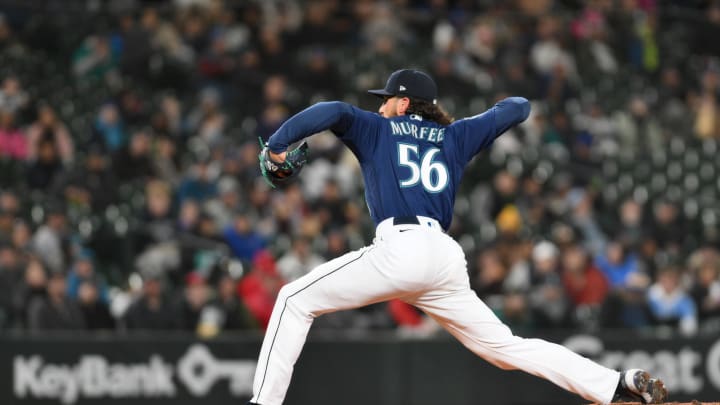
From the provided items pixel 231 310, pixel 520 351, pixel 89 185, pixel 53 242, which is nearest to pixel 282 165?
pixel 520 351

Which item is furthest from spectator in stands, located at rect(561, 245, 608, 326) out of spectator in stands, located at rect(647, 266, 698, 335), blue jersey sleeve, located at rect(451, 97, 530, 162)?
blue jersey sleeve, located at rect(451, 97, 530, 162)

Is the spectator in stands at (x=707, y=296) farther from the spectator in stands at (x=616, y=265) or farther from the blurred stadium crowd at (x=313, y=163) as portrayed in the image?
the spectator in stands at (x=616, y=265)

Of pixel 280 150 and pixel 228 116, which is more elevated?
pixel 228 116

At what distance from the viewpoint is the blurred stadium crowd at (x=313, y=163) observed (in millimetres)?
12930

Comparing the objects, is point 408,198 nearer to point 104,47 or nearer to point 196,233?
point 196,233

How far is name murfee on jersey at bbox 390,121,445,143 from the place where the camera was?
657cm

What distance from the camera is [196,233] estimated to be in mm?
13414

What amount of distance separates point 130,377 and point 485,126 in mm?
5610

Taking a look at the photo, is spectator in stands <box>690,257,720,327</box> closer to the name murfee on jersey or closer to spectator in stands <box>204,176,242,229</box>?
spectator in stands <box>204,176,242,229</box>

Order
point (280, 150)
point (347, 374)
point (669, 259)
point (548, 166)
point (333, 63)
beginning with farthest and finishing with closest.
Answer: point (333, 63) → point (548, 166) → point (669, 259) → point (347, 374) → point (280, 150)

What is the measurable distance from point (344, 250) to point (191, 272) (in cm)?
166

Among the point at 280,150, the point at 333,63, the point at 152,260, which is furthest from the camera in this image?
the point at 333,63

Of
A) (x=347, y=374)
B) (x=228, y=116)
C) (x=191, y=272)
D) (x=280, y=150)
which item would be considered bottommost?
(x=347, y=374)

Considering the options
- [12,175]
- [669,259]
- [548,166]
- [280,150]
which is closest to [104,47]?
[12,175]
